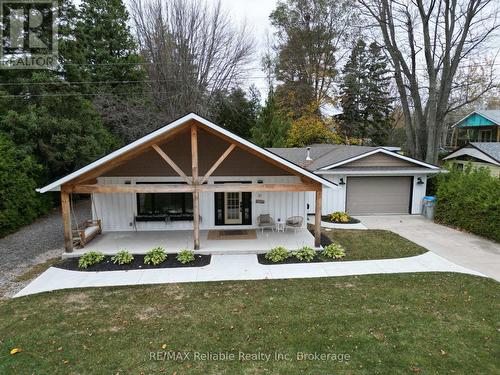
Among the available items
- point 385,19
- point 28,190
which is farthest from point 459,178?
point 28,190

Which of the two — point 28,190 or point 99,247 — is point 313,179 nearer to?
point 99,247

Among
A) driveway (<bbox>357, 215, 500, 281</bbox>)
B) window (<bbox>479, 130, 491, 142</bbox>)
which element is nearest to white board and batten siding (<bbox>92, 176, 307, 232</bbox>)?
driveway (<bbox>357, 215, 500, 281</bbox>)

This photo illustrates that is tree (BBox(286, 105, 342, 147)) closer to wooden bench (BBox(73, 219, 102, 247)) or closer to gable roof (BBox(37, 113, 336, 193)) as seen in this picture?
gable roof (BBox(37, 113, 336, 193))

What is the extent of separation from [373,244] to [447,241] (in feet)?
9.19

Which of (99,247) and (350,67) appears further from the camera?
(350,67)

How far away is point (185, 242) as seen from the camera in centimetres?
1059

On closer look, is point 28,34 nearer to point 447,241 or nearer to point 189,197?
point 189,197

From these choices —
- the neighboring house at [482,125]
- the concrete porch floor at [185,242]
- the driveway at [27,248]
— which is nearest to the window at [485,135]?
the neighboring house at [482,125]

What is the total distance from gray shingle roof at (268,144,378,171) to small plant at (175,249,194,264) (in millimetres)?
8148

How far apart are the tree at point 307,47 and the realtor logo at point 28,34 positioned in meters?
19.1

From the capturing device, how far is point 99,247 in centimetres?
1010

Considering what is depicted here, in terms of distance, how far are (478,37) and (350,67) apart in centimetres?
1559

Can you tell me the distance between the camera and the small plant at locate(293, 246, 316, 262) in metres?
9.23

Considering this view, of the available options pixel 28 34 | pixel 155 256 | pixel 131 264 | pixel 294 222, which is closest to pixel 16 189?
pixel 131 264
